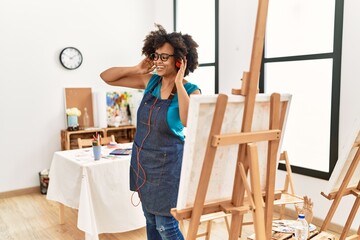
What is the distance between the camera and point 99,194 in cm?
268

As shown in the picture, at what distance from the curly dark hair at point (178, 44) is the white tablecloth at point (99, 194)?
120 centimetres

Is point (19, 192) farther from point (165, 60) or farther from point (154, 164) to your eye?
point (165, 60)

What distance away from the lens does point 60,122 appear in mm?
4512

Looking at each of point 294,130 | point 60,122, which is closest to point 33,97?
point 60,122

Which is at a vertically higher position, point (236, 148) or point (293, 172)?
point (236, 148)

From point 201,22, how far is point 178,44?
3063mm

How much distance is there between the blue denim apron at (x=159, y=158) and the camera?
1.76 metres

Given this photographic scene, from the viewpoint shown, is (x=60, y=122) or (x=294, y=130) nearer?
(x=294, y=130)

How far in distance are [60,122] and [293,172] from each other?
2.90m

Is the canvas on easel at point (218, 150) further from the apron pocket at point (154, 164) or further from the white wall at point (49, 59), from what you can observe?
the white wall at point (49, 59)

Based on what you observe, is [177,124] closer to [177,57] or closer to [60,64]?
[177,57]

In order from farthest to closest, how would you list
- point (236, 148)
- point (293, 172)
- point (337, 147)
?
point (293, 172) → point (337, 147) → point (236, 148)

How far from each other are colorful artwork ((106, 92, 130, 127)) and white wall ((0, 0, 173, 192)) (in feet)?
A: 0.69

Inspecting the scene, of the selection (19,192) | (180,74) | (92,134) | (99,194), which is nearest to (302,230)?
(180,74)
